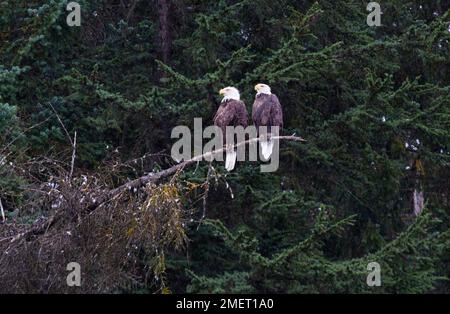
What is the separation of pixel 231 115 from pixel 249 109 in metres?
1.57

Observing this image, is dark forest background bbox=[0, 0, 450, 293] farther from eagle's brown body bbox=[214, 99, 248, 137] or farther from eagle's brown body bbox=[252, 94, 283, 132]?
eagle's brown body bbox=[252, 94, 283, 132]

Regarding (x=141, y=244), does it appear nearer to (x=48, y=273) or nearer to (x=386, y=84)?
(x=48, y=273)

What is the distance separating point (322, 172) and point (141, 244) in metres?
5.92

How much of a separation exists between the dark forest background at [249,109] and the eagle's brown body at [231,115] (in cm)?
60

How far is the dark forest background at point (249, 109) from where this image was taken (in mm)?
11836

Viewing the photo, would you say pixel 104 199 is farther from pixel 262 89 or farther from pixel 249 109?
pixel 249 109

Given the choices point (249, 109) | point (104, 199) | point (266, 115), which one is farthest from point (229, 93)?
point (104, 199)

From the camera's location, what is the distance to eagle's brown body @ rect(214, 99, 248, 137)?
10.8 metres

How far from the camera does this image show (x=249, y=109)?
12336 millimetres

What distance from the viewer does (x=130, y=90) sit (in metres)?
13.5

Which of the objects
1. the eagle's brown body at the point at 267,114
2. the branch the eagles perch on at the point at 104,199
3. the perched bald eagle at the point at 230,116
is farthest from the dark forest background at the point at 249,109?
the branch the eagles perch on at the point at 104,199

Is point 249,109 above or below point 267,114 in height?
above

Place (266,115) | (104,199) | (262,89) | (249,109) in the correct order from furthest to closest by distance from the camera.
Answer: (249,109) < (262,89) < (266,115) < (104,199)

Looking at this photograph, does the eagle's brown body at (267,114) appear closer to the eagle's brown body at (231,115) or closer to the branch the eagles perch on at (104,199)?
the eagle's brown body at (231,115)
